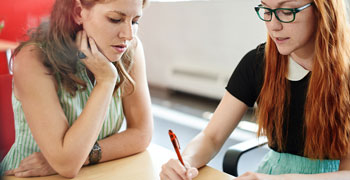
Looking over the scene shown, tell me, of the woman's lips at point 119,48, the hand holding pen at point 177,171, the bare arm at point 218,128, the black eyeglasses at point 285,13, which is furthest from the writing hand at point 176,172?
the black eyeglasses at point 285,13

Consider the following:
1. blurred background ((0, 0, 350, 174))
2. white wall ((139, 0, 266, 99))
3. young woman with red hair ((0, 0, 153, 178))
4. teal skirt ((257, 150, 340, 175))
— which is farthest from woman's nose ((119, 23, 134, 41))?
white wall ((139, 0, 266, 99))

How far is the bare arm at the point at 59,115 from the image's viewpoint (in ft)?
2.59

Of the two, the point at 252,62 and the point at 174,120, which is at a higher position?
the point at 252,62

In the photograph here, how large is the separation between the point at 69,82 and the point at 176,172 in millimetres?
310

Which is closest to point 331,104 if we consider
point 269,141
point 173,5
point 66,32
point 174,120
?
point 269,141

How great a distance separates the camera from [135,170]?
3.07 ft

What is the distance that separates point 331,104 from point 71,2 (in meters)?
0.65

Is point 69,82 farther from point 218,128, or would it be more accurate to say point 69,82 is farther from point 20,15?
point 218,128

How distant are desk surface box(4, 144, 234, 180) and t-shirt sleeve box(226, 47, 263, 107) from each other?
10.7 inches

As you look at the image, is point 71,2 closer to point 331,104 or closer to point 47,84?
point 47,84

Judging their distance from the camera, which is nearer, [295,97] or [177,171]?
[177,171]

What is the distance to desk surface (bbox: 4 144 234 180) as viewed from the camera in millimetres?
895

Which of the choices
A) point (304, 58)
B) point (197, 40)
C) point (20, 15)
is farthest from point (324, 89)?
point (197, 40)

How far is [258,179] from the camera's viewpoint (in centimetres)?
83
